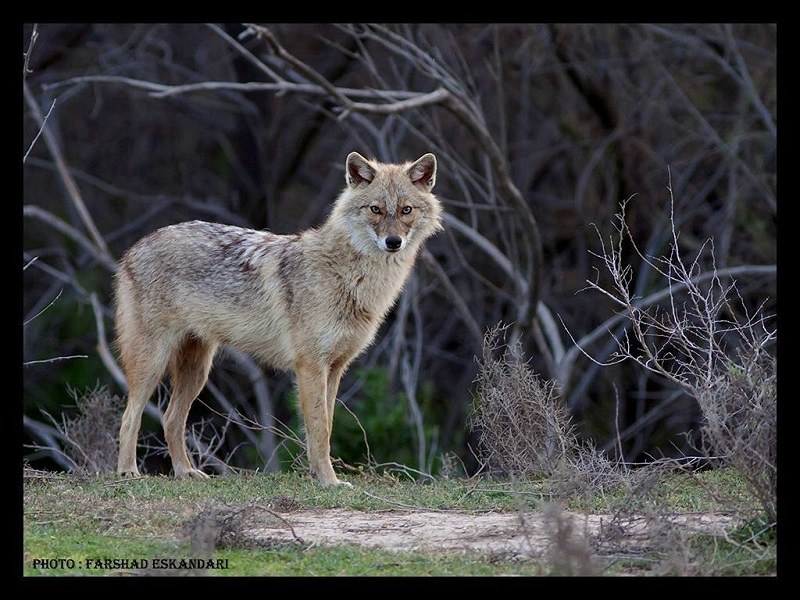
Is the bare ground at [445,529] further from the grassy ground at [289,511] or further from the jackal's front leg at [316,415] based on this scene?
the jackal's front leg at [316,415]

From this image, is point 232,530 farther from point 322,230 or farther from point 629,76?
point 629,76

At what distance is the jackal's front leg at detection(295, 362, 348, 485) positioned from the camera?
29.8 feet

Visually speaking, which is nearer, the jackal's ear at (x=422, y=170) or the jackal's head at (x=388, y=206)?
the jackal's head at (x=388, y=206)

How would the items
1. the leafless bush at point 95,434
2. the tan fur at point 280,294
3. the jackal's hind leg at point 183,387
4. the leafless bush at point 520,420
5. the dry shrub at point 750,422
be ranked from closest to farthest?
the dry shrub at point 750,422 < the leafless bush at point 520,420 < the tan fur at point 280,294 < the jackal's hind leg at point 183,387 < the leafless bush at point 95,434

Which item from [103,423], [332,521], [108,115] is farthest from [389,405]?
[108,115]

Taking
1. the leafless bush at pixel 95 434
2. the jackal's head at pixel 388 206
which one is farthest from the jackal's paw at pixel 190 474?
the jackal's head at pixel 388 206

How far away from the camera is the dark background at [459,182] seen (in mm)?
15898

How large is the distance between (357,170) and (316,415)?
2060mm

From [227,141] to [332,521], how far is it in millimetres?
13441

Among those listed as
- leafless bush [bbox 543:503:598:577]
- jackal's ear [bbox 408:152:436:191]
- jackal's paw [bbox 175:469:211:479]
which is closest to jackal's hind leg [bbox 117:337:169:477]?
jackal's paw [bbox 175:469:211:479]

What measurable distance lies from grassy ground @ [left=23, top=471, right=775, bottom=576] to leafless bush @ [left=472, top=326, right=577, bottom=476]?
→ 0.22 m

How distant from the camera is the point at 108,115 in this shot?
22.4 metres

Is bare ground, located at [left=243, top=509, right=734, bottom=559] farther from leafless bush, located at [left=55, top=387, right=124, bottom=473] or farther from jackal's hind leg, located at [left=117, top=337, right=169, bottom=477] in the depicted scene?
leafless bush, located at [left=55, top=387, right=124, bottom=473]

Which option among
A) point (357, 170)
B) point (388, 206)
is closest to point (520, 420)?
point (388, 206)
